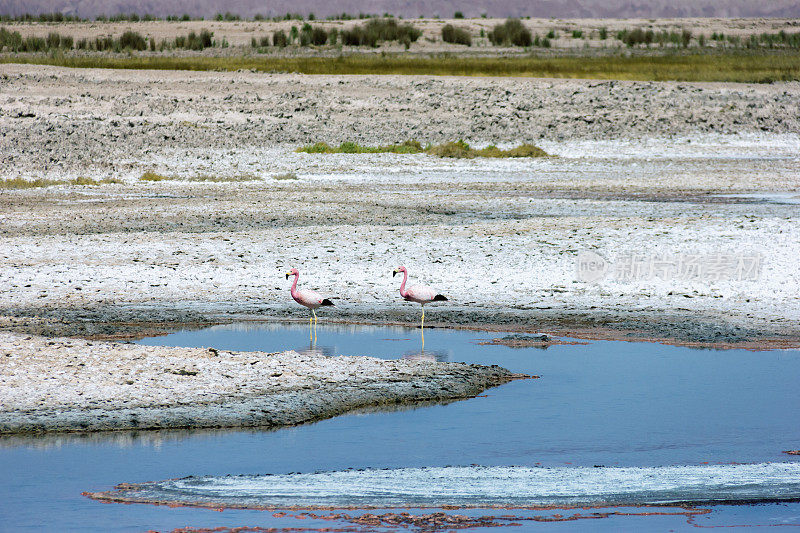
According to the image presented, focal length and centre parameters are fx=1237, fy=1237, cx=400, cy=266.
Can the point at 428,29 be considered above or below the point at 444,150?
above

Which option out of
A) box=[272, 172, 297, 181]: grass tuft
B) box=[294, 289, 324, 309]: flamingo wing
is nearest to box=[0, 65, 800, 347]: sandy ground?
box=[272, 172, 297, 181]: grass tuft

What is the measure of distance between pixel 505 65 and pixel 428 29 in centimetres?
2024

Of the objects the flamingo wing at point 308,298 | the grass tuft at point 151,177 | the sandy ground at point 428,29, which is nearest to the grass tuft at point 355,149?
the grass tuft at point 151,177

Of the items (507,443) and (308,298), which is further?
(308,298)

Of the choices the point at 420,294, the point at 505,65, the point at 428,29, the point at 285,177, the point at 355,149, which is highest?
the point at 428,29

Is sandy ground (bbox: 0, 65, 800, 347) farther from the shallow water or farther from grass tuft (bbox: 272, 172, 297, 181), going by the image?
the shallow water

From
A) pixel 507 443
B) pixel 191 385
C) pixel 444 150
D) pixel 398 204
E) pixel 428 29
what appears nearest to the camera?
pixel 507 443

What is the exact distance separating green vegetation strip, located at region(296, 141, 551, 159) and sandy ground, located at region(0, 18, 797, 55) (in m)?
26.8

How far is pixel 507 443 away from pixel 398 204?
47.8ft

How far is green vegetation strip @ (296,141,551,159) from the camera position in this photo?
32031 millimetres

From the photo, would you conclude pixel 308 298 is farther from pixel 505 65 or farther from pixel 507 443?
pixel 505 65

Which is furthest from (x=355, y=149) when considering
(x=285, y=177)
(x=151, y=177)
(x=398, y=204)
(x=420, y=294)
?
(x=420, y=294)

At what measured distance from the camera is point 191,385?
9445 mm

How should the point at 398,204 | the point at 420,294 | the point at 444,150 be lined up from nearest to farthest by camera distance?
the point at 420,294
the point at 398,204
the point at 444,150
